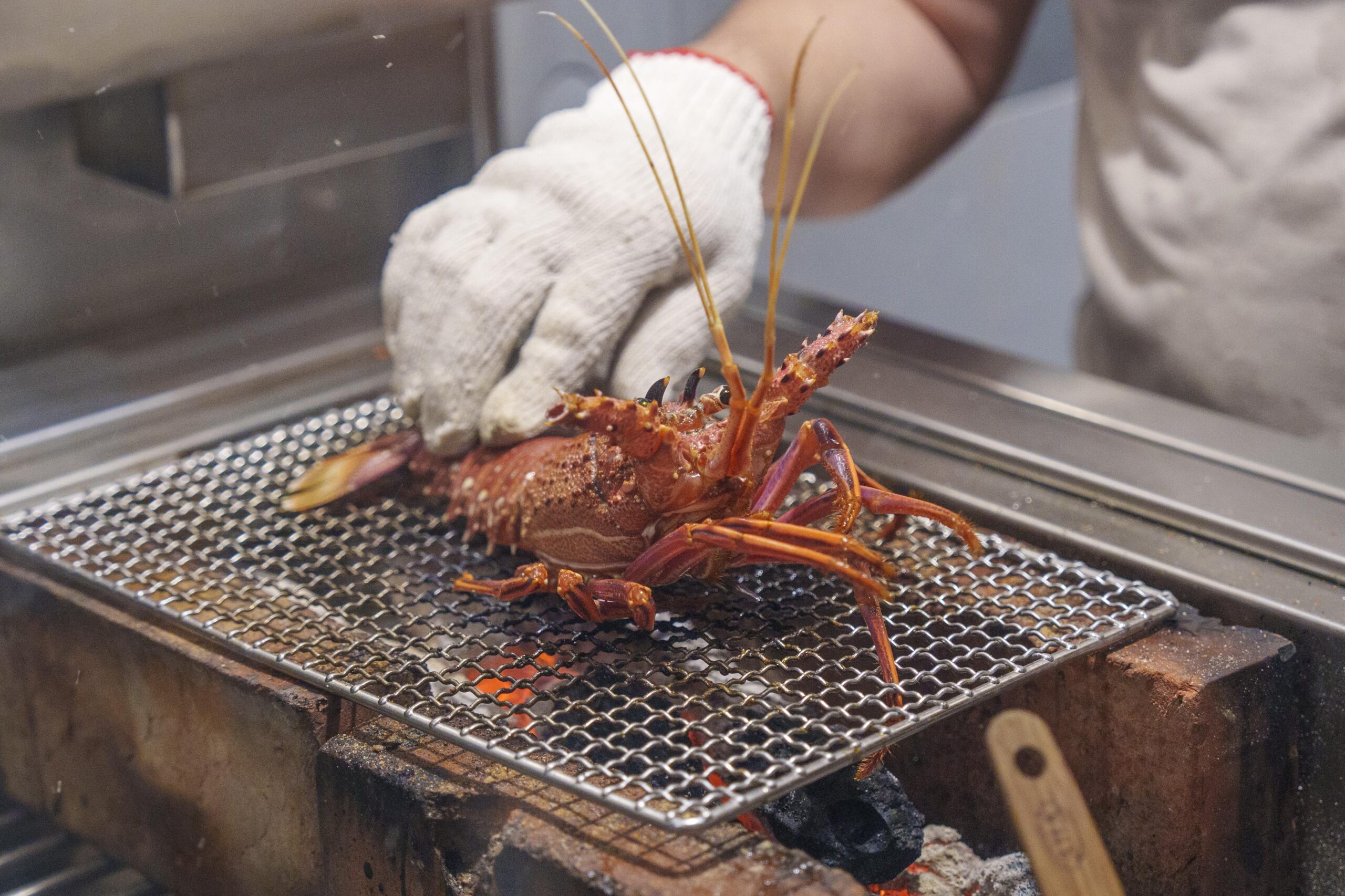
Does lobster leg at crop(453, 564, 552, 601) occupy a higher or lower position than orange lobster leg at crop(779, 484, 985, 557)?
lower

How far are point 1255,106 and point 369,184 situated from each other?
1445 mm

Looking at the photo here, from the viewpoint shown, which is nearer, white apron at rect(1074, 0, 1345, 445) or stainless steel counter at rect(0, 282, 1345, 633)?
stainless steel counter at rect(0, 282, 1345, 633)

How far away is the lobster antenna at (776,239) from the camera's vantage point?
1357 millimetres

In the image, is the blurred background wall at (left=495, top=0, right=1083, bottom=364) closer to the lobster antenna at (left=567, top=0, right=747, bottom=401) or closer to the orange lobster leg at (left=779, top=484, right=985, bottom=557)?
the lobster antenna at (left=567, top=0, right=747, bottom=401)

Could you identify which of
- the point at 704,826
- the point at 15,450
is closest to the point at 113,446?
the point at 15,450

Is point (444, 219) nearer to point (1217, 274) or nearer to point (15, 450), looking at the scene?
point (15, 450)

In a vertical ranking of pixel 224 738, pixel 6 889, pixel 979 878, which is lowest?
pixel 6 889

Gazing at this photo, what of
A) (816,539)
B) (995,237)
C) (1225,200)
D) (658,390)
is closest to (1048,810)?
(816,539)

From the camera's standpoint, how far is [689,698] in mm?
1341

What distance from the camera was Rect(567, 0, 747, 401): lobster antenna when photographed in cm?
141

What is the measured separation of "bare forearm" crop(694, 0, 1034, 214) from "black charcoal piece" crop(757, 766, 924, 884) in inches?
34.7

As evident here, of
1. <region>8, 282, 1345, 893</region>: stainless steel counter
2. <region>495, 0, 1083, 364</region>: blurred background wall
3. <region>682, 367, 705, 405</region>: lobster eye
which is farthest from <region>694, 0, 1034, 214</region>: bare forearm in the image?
<region>495, 0, 1083, 364</region>: blurred background wall

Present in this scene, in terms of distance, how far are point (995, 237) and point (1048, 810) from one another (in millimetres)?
3795

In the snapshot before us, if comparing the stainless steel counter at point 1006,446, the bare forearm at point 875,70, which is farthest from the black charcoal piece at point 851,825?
the bare forearm at point 875,70
